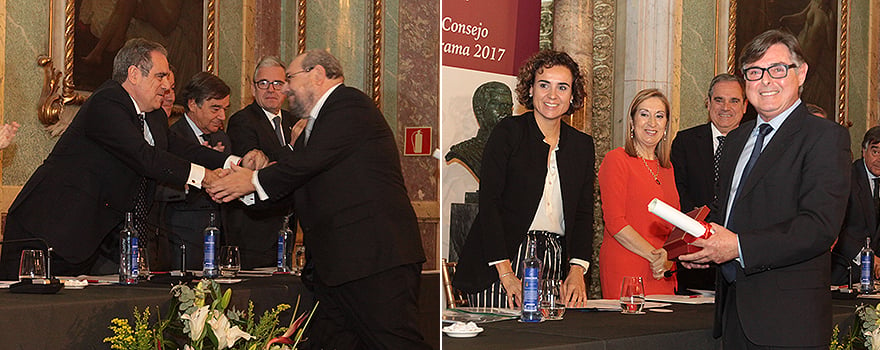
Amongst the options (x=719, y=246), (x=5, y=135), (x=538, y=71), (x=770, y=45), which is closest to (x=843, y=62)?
(x=538, y=71)

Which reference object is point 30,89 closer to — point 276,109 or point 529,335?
point 276,109

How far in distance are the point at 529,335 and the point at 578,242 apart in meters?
0.93

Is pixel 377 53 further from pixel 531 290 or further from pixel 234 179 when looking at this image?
pixel 234 179

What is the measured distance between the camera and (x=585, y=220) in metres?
3.43

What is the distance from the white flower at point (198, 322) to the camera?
2271mm

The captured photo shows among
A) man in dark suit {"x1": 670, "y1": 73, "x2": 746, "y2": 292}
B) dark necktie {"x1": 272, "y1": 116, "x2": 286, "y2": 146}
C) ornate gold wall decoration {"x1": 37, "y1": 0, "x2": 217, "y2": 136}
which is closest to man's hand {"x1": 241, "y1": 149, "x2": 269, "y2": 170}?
dark necktie {"x1": 272, "y1": 116, "x2": 286, "y2": 146}

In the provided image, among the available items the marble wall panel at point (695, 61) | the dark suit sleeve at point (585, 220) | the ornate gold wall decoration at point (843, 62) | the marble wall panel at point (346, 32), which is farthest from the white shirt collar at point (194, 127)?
the ornate gold wall decoration at point (843, 62)

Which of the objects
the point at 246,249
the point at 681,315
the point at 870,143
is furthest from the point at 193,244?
the point at 870,143

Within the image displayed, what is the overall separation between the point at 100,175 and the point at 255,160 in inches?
21.2

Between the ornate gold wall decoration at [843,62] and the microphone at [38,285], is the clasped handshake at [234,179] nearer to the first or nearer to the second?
the microphone at [38,285]

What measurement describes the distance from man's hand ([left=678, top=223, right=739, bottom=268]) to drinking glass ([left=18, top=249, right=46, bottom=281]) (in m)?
1.83

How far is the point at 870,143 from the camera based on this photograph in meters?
5.96

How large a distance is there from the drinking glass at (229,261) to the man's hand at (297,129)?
585mm

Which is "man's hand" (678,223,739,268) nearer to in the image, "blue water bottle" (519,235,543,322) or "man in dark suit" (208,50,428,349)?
"blue water bottle" (519,235,543,322)
